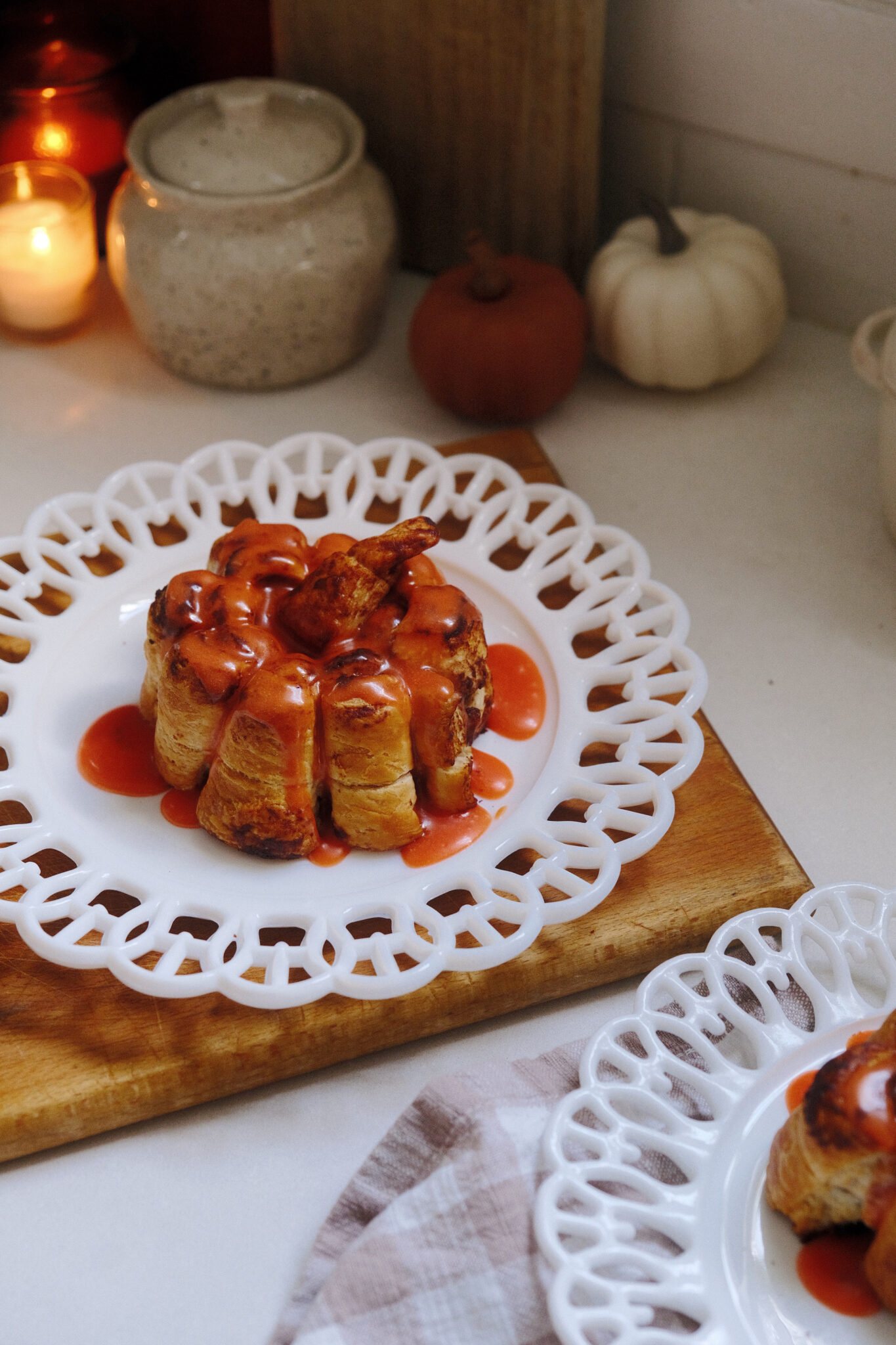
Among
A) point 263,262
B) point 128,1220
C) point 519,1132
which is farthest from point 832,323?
point 128,1220

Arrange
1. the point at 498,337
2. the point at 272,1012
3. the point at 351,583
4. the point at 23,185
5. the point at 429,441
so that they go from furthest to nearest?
the point at 23,185 < the point at 429,441 < the point at 498,337 < the point at 351,583 < the point at 272,1012

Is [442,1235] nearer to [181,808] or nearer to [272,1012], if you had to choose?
[272,1012]

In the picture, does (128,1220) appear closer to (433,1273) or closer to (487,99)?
(433,1273)

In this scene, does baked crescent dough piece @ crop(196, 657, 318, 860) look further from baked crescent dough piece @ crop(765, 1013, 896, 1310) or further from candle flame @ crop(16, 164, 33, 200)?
candle flame @ crop(16, 164, 33, 200)

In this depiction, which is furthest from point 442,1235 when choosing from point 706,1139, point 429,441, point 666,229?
point 666,229

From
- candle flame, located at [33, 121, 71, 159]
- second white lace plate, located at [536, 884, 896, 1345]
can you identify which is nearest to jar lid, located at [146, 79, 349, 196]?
candle flame, located at [33, 121, 71, 159]

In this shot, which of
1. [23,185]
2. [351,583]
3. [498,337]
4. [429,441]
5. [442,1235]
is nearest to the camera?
[442,1235]

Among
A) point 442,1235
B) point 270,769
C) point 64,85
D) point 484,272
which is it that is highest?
point 64,85
